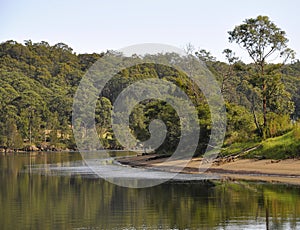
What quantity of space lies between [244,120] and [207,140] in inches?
148

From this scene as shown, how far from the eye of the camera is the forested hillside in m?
54.1

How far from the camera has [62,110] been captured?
111312 mm

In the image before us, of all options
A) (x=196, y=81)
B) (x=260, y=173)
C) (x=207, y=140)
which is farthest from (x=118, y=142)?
(x=260, y=173)

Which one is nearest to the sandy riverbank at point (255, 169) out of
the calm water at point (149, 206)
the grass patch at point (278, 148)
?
the grass patch at point (278, 148)

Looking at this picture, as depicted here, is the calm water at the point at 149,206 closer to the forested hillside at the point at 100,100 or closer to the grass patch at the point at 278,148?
the grass patch at the point at 278,148

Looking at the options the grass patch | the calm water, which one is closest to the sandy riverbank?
the grass patch

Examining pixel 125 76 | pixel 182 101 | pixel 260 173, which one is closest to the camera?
pixel 260 173

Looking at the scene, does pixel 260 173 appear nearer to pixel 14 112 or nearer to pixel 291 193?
pixel 291 193

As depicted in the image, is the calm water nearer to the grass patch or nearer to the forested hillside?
the grass patch

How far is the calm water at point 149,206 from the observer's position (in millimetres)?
23141

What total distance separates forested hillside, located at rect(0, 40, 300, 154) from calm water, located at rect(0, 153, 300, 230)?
16590 mm

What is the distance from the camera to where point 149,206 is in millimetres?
28516

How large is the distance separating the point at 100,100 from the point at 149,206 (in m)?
83.7

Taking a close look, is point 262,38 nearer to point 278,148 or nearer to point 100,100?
point 278,148
